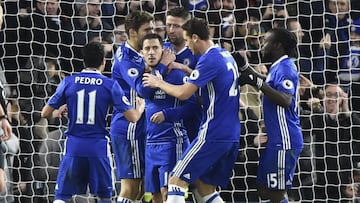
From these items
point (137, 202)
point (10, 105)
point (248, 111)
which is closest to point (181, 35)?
point (137, 202)

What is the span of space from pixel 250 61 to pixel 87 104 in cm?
332

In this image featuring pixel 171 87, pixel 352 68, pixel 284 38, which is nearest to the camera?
pixel 171 87

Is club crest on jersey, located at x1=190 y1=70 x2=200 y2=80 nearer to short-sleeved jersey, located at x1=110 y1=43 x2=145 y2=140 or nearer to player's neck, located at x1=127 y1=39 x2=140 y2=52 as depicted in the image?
short-sleeved jersey, located at x1=110 y1=43 x2=145 y2=140

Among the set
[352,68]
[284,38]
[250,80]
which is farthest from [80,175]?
[352,68]

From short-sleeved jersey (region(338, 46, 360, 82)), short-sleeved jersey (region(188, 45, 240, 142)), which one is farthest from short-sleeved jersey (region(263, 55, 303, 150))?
short-sleeved jersey (region(338, 46, 360, 82))

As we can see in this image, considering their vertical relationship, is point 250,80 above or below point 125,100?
above

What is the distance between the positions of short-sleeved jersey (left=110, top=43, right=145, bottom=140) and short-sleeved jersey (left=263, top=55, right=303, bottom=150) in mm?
1095

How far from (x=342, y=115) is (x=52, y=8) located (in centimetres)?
341

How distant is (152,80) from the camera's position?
744 cm

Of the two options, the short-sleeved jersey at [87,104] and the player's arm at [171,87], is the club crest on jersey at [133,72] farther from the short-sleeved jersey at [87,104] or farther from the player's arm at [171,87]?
the player's arm at [171,87]

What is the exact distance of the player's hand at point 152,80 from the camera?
7410 millimetres

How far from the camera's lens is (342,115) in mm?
10211

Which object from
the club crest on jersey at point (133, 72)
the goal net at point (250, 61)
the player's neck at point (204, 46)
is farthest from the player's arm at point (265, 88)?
the goal net at point (250, 61)

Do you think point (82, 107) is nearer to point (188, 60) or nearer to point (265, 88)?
point (188, 60)
